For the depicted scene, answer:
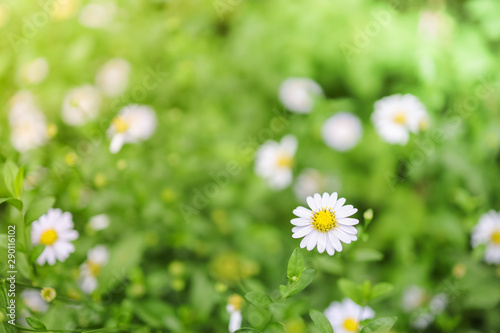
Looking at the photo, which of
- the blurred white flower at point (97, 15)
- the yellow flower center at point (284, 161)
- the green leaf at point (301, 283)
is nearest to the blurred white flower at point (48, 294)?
the green leaf at point (301, 283)

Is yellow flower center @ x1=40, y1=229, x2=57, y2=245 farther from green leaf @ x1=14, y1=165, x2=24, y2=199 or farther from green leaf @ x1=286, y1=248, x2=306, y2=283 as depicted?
green leaf @ x1=286, y1=248, x2=306, y2=283

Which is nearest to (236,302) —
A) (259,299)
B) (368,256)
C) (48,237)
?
(259,299)

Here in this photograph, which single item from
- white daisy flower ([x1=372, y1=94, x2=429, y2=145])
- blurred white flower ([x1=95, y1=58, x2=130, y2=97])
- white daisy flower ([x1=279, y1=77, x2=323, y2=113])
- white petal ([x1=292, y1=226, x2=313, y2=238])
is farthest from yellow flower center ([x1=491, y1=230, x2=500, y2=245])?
blurred white flower ([x1=95, y1=58, x2=130, y2=97])

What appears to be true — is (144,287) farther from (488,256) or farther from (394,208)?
(488,256)

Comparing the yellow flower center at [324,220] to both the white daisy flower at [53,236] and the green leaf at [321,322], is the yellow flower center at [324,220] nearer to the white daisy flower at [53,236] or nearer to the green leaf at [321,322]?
the green leaf at [321,322]

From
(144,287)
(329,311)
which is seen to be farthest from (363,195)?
(144,287)

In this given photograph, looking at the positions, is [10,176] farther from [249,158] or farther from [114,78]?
[114,78]
